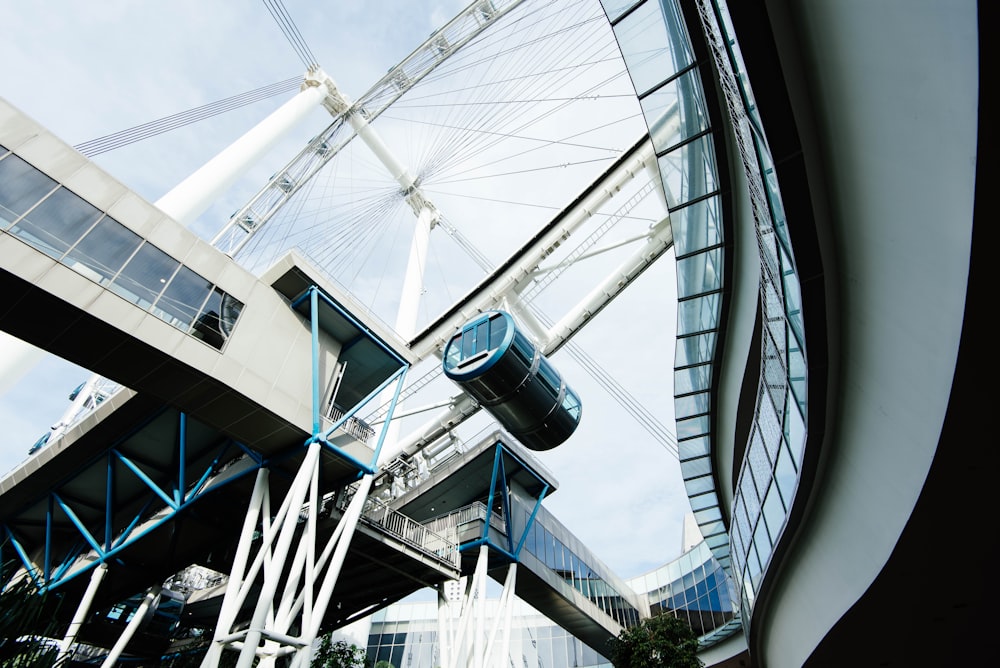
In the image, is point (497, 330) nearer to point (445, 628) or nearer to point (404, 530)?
point (404, 530)

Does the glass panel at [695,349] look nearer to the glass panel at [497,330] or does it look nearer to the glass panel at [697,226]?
the glass panel at [697,226]

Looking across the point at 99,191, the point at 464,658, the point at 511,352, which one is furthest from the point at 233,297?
the point at 464,658

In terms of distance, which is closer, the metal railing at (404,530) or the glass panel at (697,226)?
the glass panel at (697,226)

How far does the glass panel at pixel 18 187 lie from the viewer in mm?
10242

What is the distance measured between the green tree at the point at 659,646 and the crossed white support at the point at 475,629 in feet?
14.8

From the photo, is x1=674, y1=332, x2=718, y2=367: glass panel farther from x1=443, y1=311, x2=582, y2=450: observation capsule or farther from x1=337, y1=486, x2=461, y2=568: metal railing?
x1=337, y1=486, x2=461, y2=568: metal railing

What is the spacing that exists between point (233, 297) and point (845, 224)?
13.3m

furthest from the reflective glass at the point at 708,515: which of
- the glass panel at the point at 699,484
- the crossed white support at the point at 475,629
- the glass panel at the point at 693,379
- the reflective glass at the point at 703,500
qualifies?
the glass panel at the point at 693,379

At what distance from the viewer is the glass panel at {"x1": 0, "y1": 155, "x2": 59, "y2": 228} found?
403 inches

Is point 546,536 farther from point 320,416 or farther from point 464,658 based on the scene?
point 320,416

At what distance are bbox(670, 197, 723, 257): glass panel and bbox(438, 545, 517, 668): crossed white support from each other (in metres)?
15.1

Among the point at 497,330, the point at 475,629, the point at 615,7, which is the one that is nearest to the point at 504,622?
the point at 475,629

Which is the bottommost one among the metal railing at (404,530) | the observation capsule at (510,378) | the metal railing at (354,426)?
the metal railing at (404,530)

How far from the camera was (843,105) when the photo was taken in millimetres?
4273
